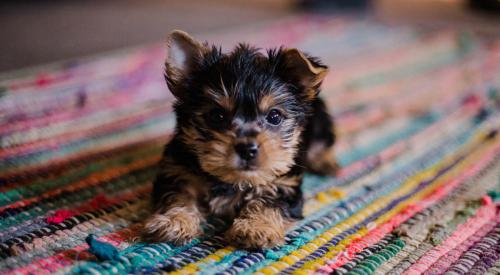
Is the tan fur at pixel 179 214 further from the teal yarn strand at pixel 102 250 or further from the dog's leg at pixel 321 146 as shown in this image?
the dog's leg at pixel 321 146

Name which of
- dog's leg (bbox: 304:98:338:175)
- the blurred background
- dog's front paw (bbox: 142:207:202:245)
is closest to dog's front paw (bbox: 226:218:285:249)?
dog's front paw (bbox: 142:207:202:245)

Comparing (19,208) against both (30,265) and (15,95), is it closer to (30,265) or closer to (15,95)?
(30,265)

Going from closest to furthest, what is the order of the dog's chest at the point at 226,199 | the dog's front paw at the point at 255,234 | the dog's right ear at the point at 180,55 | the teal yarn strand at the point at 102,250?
the teal yarn strand at the point at 102,250, the dog's front paw at the point at 255,234, the dog's right ear at the point at 180,55, the dog's chest at the point at 226,199

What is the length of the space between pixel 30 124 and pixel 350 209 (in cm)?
166

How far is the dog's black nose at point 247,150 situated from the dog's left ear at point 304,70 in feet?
1.21

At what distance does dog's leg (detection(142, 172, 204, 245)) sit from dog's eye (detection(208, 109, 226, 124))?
0.29m

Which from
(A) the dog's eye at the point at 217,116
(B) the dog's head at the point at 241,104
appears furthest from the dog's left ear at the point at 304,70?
(A) the dog's eye at the point at 217,116

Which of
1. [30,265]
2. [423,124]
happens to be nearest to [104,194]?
[30,265]

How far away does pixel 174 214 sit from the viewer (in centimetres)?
186

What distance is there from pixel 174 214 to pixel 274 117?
0.49m

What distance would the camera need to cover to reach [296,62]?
1.89 m

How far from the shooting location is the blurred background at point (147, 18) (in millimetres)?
4504

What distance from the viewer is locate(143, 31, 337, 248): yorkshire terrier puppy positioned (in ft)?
5.79

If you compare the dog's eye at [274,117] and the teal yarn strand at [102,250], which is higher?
the dog's eye at [274,117]
